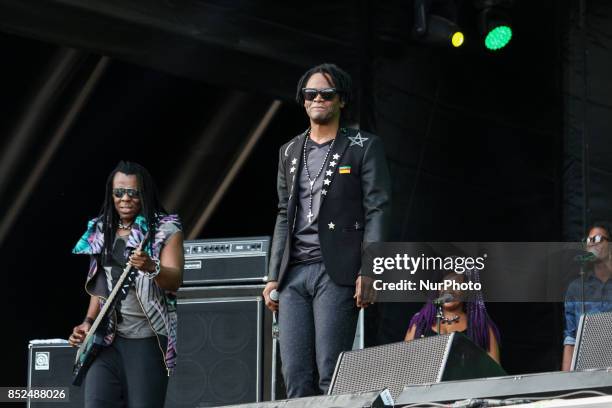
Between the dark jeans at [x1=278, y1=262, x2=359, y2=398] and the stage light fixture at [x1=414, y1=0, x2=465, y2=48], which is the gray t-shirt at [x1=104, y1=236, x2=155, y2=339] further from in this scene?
the stage light fixture at [x1=414, y1=0, x2=465, y2=48]

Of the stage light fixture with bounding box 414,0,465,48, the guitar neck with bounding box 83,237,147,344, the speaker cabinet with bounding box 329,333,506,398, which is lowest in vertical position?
the speaker cabinet with bounding box 329,333,506,398

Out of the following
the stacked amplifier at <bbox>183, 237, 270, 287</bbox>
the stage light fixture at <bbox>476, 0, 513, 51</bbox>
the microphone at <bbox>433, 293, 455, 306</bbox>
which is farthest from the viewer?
the stage light fixture at <bbox>476, 0, 513, 51</bbox>

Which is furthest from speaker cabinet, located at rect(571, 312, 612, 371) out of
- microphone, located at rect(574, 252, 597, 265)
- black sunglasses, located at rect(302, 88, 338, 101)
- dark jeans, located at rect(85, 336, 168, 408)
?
microphone, located at rect(574, 252, 597, 265)

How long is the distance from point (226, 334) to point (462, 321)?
1339mm

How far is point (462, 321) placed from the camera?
6.54 meters

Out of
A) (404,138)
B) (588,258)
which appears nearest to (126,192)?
(588,258)

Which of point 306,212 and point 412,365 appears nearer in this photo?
point 412,365

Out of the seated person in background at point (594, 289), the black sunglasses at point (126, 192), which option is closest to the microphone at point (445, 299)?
the seated person in background at point (594, 289)

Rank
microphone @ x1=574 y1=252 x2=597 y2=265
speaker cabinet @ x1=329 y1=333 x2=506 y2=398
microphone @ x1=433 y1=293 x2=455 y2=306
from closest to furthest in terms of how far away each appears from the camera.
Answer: speaker cabinet @ x1=329 y1=333 x2=506 y2=398 → microphone @ x1=574 y1=252 x2=597 y2=265 → microphone @ x1=433 y1=293 x2=455 y2=306

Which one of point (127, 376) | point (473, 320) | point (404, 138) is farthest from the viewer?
point (404, 138)

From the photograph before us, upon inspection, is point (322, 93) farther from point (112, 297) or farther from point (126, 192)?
point (112, 297)

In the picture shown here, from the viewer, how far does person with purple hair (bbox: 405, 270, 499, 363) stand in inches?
255

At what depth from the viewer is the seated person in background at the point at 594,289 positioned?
6078 millimetres

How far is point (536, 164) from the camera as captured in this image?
804 centimetres
